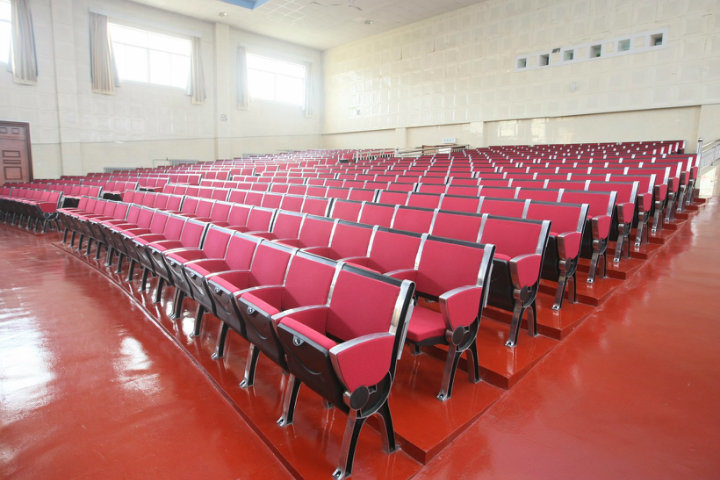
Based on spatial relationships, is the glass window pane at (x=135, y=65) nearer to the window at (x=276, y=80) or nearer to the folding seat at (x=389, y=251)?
the window at (x=276, y=80)

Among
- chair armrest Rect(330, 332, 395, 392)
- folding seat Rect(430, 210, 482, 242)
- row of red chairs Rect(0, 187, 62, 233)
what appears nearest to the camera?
chair armrest Rect(330, 332, 395, 392)

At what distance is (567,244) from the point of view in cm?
144

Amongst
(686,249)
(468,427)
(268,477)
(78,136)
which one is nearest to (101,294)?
(268,477)

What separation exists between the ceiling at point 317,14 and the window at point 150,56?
22.1 inches

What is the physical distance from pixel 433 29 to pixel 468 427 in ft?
27.3

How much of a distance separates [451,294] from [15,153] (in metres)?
8.02

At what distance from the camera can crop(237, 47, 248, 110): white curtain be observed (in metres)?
8.68

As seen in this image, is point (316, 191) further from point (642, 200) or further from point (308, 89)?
point (308, 89)

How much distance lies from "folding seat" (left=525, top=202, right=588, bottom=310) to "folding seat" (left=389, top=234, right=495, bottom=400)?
0.48m

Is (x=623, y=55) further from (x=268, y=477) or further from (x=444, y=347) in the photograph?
(x=268, y=477)

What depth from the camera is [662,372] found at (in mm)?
1149

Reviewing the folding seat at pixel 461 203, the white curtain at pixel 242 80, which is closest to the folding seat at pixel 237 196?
the folding seat at pixel 461 203

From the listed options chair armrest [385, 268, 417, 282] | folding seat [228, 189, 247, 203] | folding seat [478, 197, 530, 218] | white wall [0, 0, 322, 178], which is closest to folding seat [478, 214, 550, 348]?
chair armrest [385, 268, 417, 282]

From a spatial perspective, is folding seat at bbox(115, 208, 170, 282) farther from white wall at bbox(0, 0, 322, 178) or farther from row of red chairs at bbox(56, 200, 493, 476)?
white wall at bbox(0, 0, 322, 178)
